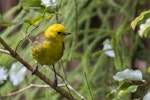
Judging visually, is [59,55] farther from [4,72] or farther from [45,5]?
[45,5]

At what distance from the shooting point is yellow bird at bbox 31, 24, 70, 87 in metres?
1.42

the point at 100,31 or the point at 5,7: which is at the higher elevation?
the point at 100,31

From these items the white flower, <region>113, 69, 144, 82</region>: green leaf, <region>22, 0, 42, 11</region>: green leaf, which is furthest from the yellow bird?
<region>113, 69, 144, 82</region>: green leaf

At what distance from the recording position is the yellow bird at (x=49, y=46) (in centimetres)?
142

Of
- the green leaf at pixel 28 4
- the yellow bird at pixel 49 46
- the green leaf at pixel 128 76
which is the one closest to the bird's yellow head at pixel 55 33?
the yellow bird at pixel 49 46

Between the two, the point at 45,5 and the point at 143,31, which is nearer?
the point at 143,31

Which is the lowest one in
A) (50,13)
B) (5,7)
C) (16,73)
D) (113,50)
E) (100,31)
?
(5,7)

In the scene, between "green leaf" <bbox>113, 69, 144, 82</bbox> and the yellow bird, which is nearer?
"green leaf" <bbox>113, 69, 144, 82</bbox>

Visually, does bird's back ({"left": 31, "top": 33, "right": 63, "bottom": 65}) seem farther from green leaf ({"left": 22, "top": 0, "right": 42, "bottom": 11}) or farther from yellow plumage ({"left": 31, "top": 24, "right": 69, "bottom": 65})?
green leaf ({"left": 22, "top": 0, "right": 42, "bottom": 11})

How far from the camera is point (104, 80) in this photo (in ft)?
6.16

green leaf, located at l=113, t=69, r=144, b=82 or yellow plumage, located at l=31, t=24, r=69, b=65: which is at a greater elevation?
green leaf, located at l=113, t=69, r=144, b=82

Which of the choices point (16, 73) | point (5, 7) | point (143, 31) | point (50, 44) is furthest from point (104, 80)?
point (5, 7)

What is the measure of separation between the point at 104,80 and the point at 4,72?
689mm

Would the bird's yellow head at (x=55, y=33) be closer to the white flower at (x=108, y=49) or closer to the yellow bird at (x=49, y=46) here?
the yellow bird at (x=49, y=46)
